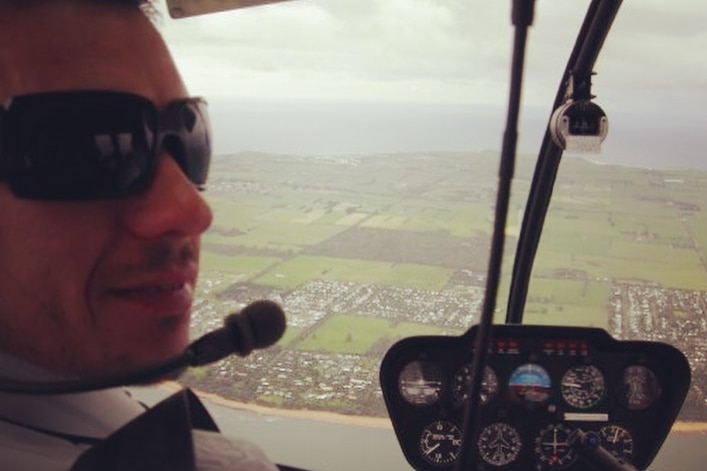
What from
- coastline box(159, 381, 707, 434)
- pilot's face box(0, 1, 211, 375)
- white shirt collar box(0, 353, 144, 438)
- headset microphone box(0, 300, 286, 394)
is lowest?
coastline box(159, 381, 707, 434)

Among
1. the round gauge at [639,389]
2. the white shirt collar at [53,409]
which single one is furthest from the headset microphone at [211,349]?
the round gauge at [639,389]

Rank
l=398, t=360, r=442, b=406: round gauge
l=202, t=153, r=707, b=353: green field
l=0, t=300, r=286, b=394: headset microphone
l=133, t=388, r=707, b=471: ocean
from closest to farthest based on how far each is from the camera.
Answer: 1. l=0, t=300, r=286, b=394: headset microphone
2. l=398, t=360, r=442, b=406: round gauge
3. l=133, t=388, r=707, b=471: ocean
4. l=202, t=153, r=707, b=353: green field

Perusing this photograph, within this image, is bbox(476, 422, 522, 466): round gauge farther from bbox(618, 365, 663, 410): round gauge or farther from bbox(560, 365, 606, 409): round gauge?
bbox(618, 365, 663, 410): round gauge

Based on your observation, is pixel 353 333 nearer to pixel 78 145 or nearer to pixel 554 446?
pixel 554 446

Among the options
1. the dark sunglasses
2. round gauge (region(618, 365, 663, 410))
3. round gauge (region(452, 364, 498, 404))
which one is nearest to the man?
the dark sunglasses

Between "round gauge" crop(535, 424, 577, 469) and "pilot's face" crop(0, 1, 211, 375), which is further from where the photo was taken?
"round gauge" crop(535, 424, 577, 469)

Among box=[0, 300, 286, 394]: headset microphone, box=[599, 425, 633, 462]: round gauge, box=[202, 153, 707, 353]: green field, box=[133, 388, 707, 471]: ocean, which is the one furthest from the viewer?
box=[202, 153, 707, 353]: green field

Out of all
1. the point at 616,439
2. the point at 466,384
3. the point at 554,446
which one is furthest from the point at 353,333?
the point at 616,439
